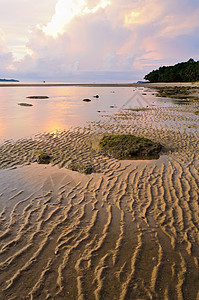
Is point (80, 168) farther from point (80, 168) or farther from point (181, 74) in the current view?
point (181, 74)

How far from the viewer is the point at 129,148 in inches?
417

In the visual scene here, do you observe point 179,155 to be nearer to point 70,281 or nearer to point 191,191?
point 191,191

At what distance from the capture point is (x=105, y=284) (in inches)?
149

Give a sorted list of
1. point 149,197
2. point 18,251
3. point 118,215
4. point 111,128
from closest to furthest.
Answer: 1. point 18,251
2. point 118,215
3. point 149,197
4. point 111,128

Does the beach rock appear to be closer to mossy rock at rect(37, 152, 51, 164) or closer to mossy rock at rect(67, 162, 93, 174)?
mossy rock at rect(67, 162, 93, 174)

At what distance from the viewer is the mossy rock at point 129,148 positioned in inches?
406

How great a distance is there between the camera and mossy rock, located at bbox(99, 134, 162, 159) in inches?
406

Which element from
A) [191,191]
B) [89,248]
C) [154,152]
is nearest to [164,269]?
[89,248]

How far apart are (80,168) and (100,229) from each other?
3841 millimetres

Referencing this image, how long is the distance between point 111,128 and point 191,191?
415 inches

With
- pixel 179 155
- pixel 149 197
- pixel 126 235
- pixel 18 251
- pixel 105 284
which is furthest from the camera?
pixel 179 155

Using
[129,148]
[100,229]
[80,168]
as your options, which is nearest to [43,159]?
[80,168]

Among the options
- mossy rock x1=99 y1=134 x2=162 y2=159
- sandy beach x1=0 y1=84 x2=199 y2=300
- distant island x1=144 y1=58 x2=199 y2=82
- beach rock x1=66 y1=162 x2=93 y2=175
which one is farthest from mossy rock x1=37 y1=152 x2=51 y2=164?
distant island x1=144 y1=58 x2=199 y2=82

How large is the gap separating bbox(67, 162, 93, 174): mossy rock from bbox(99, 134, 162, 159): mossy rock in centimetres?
196
